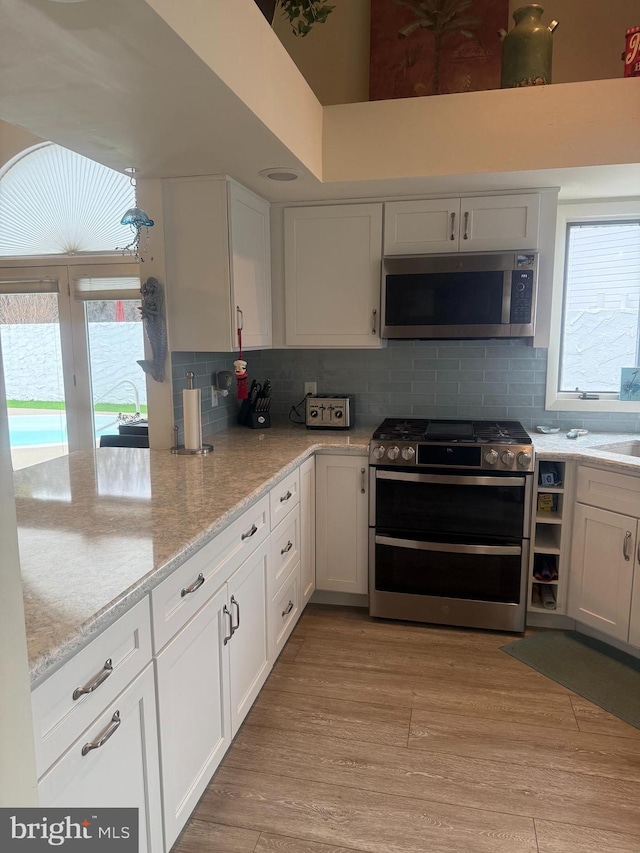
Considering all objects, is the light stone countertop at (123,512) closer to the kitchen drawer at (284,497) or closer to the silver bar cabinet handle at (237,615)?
the kitchen drawer at (284,497)

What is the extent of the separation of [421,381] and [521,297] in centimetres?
79

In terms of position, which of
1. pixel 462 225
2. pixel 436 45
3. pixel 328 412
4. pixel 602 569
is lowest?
pixel 602 569

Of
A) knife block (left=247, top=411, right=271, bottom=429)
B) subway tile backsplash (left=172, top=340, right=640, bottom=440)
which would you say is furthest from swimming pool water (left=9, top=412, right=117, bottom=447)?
knife block (left=247, top=411, right=271, bottom=429)

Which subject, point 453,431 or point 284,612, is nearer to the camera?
point 284,612

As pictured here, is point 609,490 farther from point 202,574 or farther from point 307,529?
point 202,574

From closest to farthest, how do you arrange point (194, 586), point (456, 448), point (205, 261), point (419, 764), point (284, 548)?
point (194, 586), point (419, 764), point (284, 548), point (205, 261), point (456, 448)

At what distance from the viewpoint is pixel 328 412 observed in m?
3.32

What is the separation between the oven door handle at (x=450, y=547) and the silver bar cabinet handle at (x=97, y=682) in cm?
191

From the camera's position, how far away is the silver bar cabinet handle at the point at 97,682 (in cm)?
110

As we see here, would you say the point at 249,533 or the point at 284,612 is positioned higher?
the point at 249,533

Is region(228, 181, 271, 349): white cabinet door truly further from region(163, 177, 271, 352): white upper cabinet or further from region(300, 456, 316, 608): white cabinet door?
region(300, 456, 316, 608): white cabinet door

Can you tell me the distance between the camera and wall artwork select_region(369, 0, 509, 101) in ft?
9.47

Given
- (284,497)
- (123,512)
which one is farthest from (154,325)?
(123,512)

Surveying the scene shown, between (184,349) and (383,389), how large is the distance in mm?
1288
